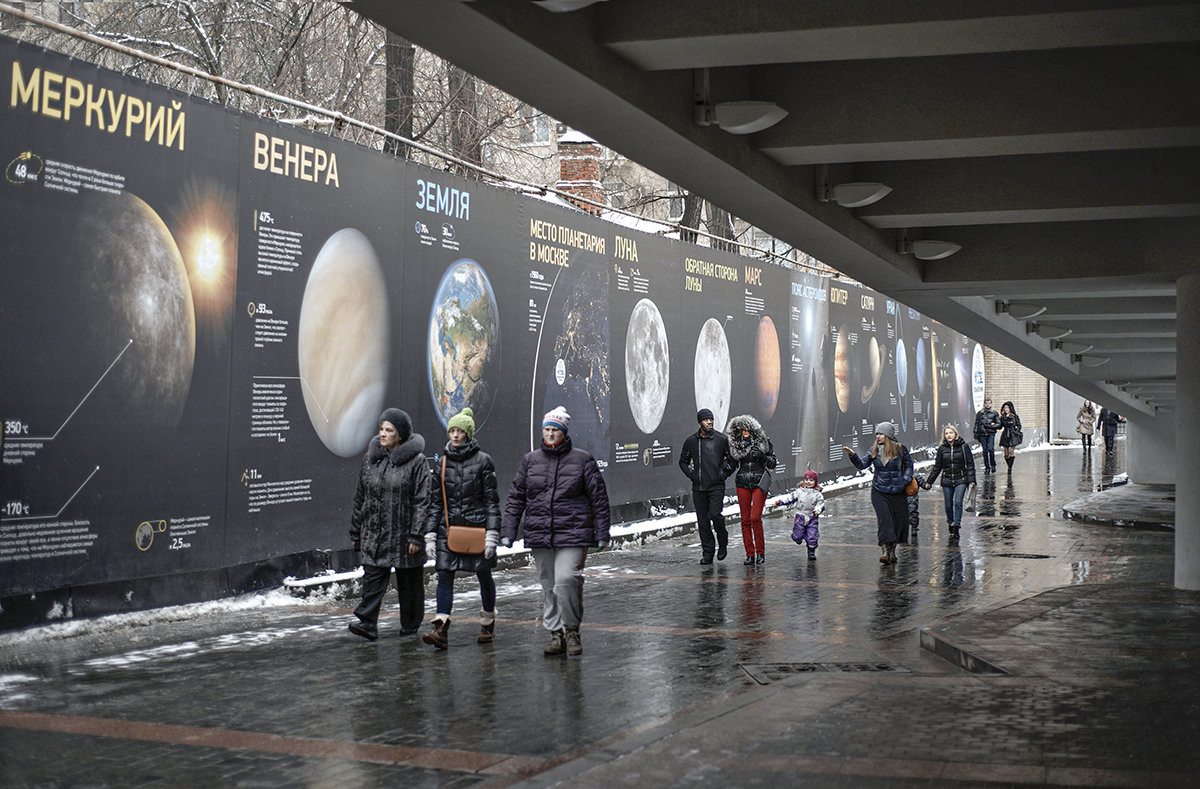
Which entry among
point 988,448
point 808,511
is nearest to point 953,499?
point 808,511

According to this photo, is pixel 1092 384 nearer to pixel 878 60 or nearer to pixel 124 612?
pixel 878 60

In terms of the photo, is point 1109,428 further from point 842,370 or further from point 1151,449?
point 842,370

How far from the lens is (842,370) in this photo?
1205 inches

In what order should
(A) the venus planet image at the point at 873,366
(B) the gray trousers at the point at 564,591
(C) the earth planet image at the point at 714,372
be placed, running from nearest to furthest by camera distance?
(B) the gray trousers at the point at 564,591 → (C) the earth planet image at the point at 714,372 → (A) the venus planet image at the point at 873,366

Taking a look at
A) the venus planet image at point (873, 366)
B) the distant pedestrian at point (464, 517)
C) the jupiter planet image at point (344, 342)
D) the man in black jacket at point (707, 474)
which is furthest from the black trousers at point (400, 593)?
the venus planet image at point (873, 366)

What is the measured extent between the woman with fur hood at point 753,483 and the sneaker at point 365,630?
21.3ft

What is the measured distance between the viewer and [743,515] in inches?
615

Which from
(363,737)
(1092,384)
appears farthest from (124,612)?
(1092,384)

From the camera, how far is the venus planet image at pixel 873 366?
3266 centimetres

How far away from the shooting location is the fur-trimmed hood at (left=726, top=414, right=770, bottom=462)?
15.6 metres

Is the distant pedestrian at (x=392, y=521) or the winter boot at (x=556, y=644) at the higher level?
the distant pedestrian at (x=392, y=521)

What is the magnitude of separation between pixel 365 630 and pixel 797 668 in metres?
3.31

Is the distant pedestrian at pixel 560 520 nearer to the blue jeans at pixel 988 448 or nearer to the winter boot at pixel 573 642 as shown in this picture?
the winter boot at pixel 573 642

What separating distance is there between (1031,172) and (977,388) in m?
40.2
